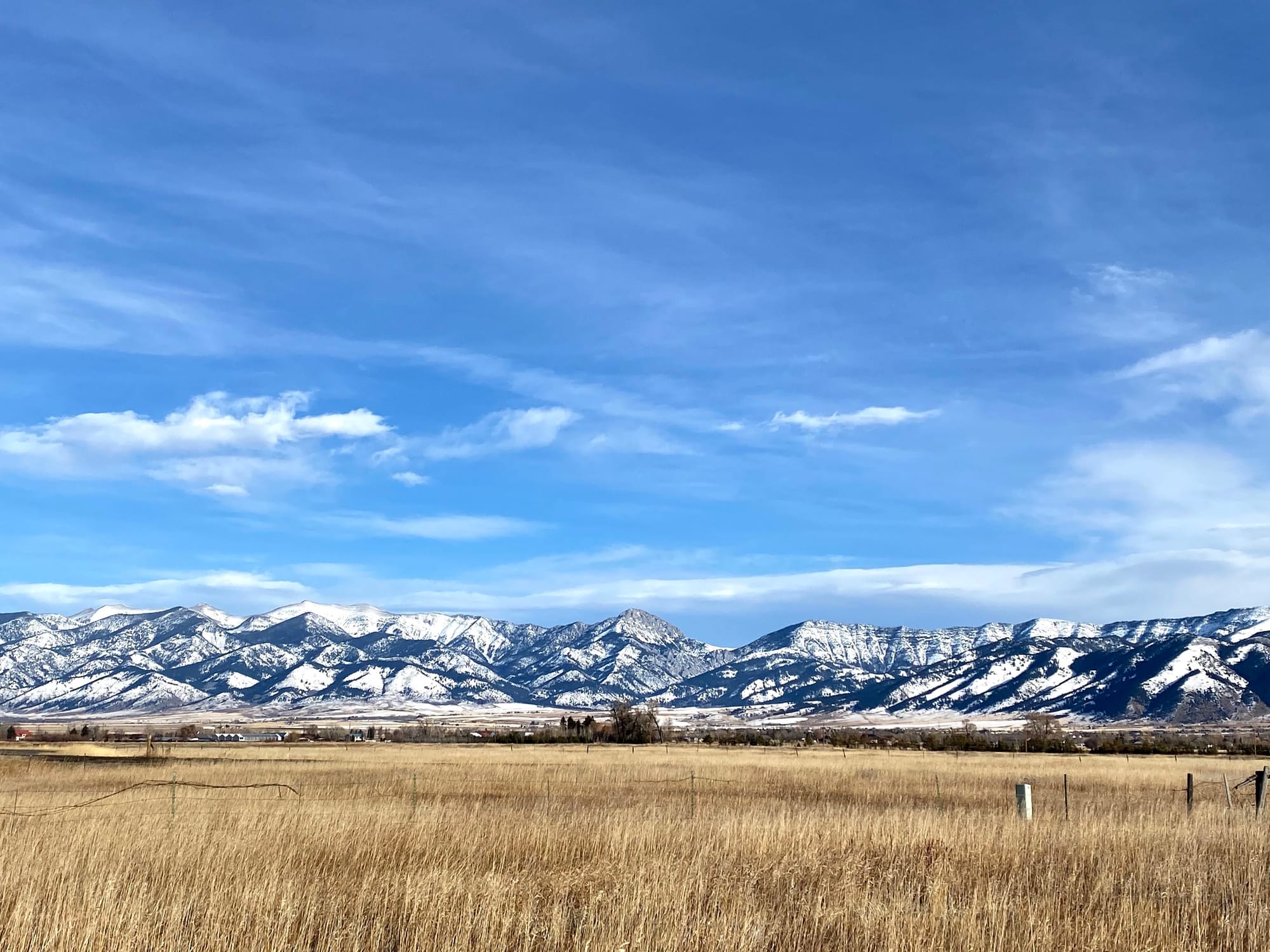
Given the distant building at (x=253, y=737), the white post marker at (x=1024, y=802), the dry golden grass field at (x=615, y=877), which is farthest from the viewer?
the distant building at (x=253, y=737)

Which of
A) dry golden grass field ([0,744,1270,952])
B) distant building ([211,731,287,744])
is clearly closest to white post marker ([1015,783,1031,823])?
dry golden grass field ([0,744,1270,952])

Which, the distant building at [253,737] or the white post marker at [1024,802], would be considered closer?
the white post marker at [1024,802]

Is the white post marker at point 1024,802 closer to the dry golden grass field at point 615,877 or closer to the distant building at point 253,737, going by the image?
the dry golden grass field at point 615,877

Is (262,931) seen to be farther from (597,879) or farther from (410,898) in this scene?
(597,879)

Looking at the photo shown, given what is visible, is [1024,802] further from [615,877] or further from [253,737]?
[253,737]

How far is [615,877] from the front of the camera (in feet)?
39.5

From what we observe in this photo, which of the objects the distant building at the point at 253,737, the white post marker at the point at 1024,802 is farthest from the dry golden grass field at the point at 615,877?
the distant building at the point at 253,737

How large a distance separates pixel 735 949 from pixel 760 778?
→ 36185 millimetres

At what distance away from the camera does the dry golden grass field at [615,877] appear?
9711 mm

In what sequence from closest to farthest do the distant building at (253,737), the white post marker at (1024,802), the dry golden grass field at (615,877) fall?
the dry golden grass field at (615,877)
the white post marker at (1024,802)
the distant building at (253,737)

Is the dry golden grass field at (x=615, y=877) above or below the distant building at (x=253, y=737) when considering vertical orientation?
above

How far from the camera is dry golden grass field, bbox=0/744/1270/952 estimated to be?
31.9 ft

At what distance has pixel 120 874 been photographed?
12.2 m

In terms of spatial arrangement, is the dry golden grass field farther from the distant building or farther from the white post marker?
the distant building
